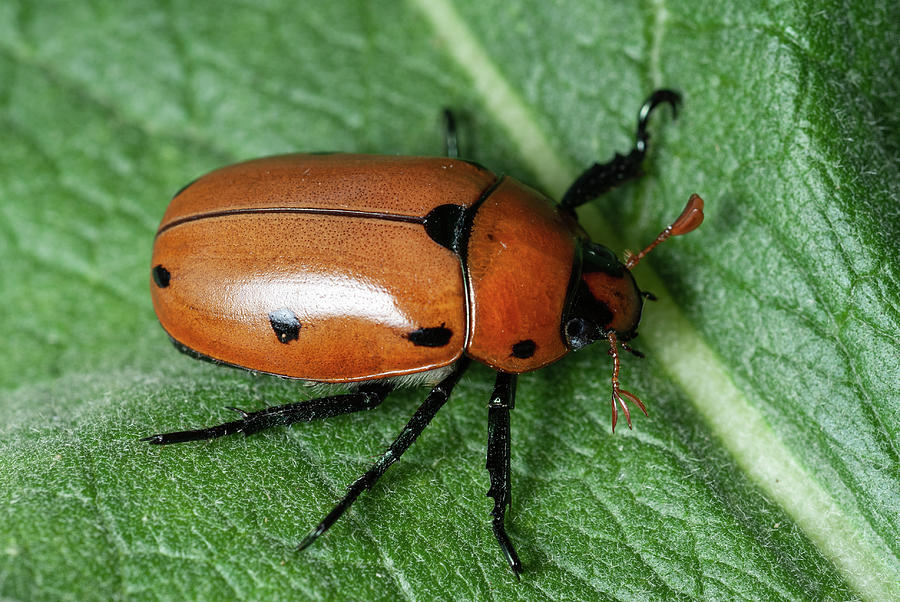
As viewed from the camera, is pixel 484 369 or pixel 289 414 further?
pixel 484 369

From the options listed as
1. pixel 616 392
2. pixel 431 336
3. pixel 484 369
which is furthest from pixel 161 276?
pixel 616 392

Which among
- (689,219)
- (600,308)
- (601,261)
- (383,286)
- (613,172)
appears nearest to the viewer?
(383,286)

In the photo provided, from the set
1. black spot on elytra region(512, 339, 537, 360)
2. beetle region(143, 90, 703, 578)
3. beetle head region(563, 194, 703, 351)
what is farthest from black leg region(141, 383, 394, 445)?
beetle head region(563, 194, 703, 351)

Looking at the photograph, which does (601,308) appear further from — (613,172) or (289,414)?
(289,414)

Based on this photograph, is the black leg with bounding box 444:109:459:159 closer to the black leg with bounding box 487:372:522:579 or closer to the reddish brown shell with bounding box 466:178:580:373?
the reddish brown shell with bounding box 466:178:580:373

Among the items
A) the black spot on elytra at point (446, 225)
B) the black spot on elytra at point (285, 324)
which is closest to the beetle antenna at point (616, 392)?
the black spot on elytra at point (446, 225)

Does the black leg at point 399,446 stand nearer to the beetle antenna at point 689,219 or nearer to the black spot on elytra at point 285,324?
the black spot on elytra at point 285,324
